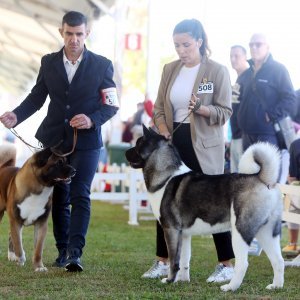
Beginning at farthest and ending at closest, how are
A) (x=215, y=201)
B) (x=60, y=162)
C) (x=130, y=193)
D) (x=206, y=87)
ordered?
(x=130, y=193) → (x=60, y=162) → (x=206, y=87) → (x=215, y=201)

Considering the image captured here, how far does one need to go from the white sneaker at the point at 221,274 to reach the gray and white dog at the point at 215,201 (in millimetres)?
188

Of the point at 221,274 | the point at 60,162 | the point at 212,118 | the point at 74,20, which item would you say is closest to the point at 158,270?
the point at 221,274

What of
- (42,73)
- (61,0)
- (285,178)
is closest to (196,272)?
(42,73)

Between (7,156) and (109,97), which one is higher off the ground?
(109,97)

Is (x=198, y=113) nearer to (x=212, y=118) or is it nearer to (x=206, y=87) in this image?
(x=212, y=118)

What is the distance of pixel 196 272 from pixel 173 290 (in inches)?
43.2

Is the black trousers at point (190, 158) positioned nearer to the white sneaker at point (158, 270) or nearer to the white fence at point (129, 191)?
the white sneaker at point (158, 270)

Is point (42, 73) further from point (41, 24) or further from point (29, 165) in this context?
point (41, 24)

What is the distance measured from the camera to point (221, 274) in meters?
5.49

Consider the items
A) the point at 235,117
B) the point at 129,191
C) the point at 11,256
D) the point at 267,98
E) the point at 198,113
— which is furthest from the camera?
the point at 129,191

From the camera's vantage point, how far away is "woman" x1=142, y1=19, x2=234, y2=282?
5426 mm

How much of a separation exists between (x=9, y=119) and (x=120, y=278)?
1.50 meters

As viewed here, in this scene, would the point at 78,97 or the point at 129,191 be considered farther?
the point at 129,191

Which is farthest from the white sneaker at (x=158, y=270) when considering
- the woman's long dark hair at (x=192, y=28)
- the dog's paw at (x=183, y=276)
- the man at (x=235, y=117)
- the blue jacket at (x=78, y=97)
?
the man at (x=235, y=117)
